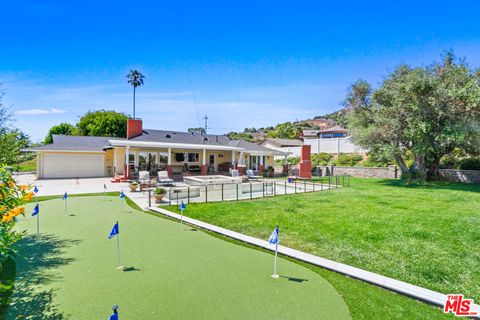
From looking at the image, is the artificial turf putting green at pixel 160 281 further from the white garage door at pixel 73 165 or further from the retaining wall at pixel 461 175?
the retaining wall at pixel 461 175

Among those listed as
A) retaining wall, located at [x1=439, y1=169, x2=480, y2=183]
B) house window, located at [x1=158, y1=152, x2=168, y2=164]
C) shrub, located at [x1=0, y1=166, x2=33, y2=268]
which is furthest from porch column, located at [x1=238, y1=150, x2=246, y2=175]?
shrub, located at [x1=0, y1=166, x2=33, y2=268]

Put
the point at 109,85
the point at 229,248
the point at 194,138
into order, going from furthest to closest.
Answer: the point at 194,138, the point at 109,85, the point at 229,248

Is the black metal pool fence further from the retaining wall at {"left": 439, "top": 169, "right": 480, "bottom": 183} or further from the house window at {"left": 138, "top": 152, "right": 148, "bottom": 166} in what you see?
the retaining wall at {"left": 439, "top": 169, "right": 480, "bottom": 183}

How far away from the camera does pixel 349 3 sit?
510 inches

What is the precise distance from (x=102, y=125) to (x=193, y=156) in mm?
22389

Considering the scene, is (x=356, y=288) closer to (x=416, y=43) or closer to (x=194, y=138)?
(x=416, y=43)

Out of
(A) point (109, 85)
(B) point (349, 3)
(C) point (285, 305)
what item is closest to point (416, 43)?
(B) point (349, 3)

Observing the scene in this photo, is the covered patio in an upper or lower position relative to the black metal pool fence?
upper

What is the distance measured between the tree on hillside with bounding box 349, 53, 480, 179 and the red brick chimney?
21.0 meters

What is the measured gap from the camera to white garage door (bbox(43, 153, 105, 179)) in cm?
2391

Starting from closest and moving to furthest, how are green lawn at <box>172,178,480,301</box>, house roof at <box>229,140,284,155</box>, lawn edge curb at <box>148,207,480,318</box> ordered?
1. lawn edge curb at <box>148,207,480,318</box>
2. green lawn at <box>172,178,480,301</box>
3. house roof at <box>229,140,284,155</box>

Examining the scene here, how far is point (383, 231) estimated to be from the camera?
8.33 meters

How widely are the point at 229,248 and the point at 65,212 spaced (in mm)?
7759

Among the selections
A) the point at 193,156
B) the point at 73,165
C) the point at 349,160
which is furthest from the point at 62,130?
the point at 349,160
